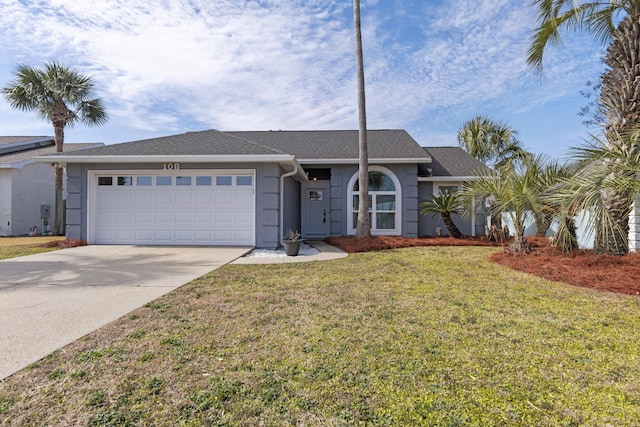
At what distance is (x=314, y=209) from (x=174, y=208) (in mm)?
6051

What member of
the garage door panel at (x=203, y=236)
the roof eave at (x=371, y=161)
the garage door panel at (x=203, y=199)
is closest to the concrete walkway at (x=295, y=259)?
the garage door panel at (x=203, y=236)

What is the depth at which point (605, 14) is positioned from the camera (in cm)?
732

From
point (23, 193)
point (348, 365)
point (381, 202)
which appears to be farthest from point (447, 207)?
point (23, 193)

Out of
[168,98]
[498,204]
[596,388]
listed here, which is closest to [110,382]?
[596,388]

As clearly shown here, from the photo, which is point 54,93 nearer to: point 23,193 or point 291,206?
point 23,193

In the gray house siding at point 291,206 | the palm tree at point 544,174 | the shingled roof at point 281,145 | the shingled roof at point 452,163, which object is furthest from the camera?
the shingled roof at point 452,163

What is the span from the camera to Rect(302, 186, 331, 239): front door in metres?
14.2

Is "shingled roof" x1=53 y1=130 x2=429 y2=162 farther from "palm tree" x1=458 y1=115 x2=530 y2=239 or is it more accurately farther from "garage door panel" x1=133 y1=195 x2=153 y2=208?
"palm tree" x1=458 y1=115 x2=530 y2=239

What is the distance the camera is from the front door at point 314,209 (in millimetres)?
14172

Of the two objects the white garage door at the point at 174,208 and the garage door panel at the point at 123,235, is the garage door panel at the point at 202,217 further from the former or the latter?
the garage door panel at the point at 123,235

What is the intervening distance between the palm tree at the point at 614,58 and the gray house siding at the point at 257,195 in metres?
7.78

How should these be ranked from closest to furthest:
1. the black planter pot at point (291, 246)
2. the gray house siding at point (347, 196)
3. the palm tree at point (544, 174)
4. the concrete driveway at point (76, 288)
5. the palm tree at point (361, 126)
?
1. the concrete driveway at point (76, 288)
2. the palm tree at point (544, 174)
3. the black planter pot at point (291, 246)
4. the palm tree at point (361, 126)
5. the gray house siding at point (347, 196)

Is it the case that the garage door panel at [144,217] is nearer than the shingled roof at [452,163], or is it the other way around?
the garage door panel at [144,217]

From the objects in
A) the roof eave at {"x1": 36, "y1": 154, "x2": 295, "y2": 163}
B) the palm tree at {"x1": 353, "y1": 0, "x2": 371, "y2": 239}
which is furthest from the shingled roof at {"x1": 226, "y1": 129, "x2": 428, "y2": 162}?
the roof eave at {"x1": 36, "y1": 154, "x2": 295, "y2": 163}
